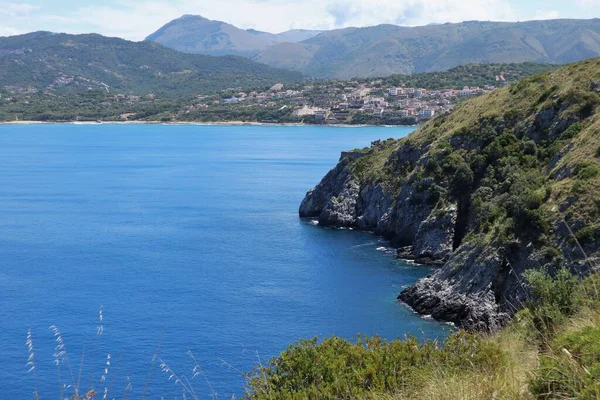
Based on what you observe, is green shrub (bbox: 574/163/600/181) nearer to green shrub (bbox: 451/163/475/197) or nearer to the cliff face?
the cliff face

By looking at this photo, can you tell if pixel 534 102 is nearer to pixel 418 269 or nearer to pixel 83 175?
pixel 418 269

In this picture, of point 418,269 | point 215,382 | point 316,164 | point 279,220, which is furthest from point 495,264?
point 316,164

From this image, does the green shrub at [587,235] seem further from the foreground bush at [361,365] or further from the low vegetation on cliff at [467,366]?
the foreground bush at [361,365]

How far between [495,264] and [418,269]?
13299mm

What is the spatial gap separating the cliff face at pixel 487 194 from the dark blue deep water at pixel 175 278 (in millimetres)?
3005

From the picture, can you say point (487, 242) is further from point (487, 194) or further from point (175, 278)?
point (175, 278)

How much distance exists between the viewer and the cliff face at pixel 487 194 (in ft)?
124

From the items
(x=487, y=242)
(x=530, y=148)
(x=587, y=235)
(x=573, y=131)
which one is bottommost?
(x=487, y=242)

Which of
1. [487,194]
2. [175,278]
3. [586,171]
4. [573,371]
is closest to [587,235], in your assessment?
[586,171]

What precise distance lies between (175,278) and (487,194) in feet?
79.9

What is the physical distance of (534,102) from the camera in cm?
5838

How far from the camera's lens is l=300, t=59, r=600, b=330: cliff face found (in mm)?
37688

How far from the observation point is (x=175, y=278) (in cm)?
5181

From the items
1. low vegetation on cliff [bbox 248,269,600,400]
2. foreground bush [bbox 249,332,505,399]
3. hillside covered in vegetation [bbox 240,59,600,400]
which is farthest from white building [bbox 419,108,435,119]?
foreground bush [bbox 249,332,505,399]
